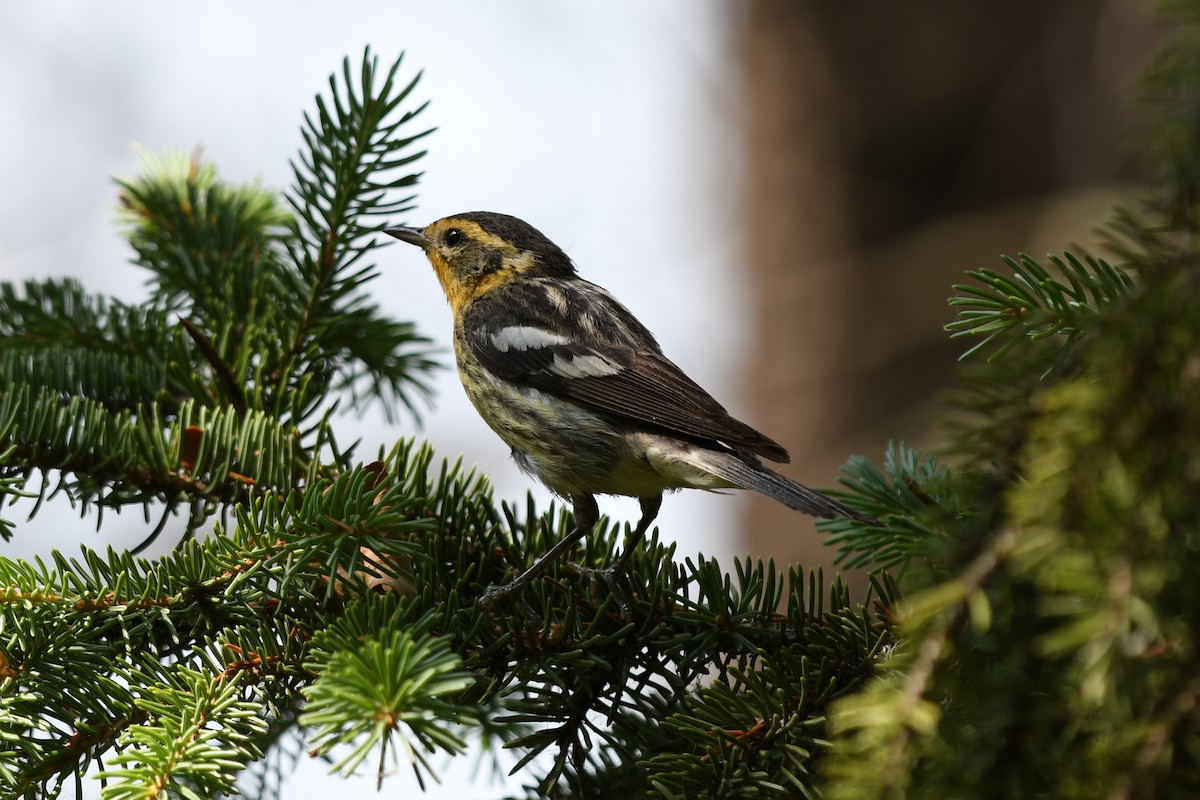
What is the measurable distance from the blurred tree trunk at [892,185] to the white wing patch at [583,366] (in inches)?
118

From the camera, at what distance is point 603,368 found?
132 inches

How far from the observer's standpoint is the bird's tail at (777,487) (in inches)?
80.7

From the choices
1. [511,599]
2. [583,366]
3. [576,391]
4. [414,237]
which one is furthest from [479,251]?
[511,599]

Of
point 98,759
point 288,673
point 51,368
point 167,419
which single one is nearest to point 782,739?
point 288,673

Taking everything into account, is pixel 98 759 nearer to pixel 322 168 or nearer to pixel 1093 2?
pixel 322 168

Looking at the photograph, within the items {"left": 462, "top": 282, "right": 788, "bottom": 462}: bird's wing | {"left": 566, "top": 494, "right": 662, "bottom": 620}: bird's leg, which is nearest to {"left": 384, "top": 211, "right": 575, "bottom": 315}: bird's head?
{"left": 462, "top": 282, "right": 788, "bottom": 462}: bird's wing

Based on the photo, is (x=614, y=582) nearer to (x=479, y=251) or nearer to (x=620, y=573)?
(x=620, y=573)

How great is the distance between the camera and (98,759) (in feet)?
5.70

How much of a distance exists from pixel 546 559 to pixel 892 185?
16.9 feet

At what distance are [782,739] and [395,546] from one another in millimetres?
763

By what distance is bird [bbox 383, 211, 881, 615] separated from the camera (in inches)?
112

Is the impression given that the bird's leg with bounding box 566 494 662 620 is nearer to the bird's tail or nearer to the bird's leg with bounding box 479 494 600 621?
the bird's leg with bounding box 479 494 600 621

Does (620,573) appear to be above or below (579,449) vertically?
below

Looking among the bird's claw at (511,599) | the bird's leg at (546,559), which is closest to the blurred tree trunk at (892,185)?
the bird's leg at (546,559)
